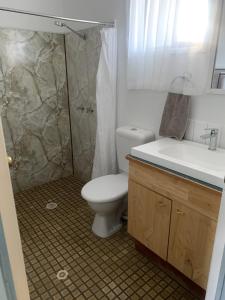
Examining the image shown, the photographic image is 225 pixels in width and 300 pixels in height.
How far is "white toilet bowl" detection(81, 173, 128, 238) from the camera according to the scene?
6.16 ft

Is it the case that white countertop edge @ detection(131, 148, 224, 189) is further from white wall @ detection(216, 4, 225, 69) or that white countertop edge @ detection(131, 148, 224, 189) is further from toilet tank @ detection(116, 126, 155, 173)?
white wall @ detection(216, 4, 225, 69)

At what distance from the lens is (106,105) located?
2250 millimetres

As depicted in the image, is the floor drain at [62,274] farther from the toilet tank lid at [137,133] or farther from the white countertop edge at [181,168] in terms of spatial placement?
the toilet tank lid at [137,133]

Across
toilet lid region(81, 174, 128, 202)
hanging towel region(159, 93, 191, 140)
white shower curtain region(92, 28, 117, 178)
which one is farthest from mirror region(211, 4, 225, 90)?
toilet lid region(81, 174, 128, 202)

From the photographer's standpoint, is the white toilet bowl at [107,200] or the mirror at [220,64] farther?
the white toilet bowl at [107,200]

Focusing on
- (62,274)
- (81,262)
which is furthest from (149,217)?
(62,274)

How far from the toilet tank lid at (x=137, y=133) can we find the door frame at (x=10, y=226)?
1242mm

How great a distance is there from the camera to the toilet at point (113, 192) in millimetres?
1890

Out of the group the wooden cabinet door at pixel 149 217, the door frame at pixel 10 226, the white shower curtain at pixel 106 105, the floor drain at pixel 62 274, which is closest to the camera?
the door frame at pixel 10 226

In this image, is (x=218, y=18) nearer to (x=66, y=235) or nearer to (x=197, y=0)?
(x=197, y=0)

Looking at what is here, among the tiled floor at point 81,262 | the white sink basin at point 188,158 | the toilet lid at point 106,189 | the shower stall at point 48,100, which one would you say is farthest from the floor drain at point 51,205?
the white sink basin at point 188,158

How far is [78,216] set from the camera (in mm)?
2379

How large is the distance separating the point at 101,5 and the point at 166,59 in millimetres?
993

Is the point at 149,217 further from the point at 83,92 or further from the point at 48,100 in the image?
the point at 48,100
